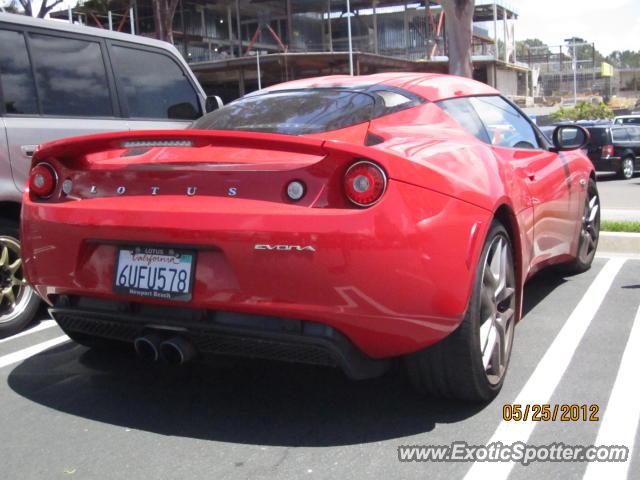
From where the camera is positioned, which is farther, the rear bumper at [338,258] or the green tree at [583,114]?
the green tree at [583,114]

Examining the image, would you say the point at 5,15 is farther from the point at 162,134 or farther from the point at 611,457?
the point at 611,457

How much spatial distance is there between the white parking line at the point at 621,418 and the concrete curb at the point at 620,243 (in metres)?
3.45

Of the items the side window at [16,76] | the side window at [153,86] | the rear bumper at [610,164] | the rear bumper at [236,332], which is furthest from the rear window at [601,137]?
the rear bumper at [236,332]

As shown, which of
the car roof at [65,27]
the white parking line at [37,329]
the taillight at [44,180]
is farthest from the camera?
the car roof at [65,27]

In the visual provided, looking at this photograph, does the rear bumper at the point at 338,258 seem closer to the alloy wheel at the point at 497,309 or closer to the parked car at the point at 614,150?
the alloy wheel at the point at 497,309

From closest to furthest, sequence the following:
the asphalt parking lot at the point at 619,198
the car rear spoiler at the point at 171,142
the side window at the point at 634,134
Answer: the car rear spoiler at the point at 171,142
the asphalt parking lot at the point at 619,198
the side window at the point at 634,134

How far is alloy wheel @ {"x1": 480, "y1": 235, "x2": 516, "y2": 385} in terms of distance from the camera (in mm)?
3314

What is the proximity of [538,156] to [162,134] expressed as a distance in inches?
95.1

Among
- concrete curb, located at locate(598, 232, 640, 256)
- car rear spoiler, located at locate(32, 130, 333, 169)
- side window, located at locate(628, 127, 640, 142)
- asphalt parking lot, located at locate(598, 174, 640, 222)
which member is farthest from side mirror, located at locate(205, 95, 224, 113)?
side window, located at locate(628, 127, 640, 142)

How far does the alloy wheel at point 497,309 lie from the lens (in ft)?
10.9

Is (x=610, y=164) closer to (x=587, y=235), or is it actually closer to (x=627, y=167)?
→ (x=627, y=167)

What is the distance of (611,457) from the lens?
112 inches

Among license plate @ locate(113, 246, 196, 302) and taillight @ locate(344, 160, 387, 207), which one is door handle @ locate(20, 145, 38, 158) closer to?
license plate @ locate(113, 246, 196, 302)
